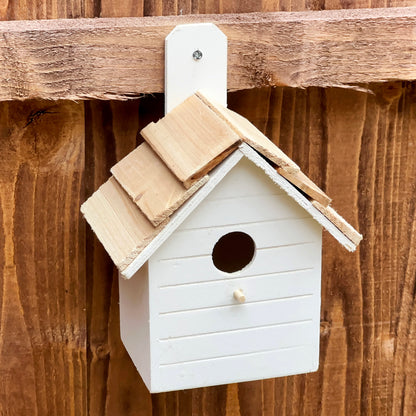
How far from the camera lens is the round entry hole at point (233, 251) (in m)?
1.20

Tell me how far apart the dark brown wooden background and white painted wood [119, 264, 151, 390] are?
5 cm

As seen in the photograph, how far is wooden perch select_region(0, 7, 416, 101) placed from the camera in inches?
42.5

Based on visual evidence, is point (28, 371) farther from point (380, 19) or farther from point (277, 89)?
point (380, 19)

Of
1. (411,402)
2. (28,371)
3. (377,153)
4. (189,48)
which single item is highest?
(189,48)

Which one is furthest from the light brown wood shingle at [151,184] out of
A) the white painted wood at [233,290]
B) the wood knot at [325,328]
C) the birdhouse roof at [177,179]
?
the wood knot at [325,328]

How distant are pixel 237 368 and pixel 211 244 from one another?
163 millimetres

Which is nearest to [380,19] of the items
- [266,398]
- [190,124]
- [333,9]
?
[333,9]

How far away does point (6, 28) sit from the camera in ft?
3.51

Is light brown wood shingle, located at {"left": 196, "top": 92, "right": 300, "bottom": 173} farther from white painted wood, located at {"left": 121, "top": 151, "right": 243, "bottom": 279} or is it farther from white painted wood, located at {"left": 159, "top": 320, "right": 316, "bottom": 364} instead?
white painted wood, located at {"left": 159, "top": 320, "right": 316, "bottom": 364}

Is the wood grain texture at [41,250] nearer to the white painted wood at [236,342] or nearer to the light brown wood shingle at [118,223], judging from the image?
the light brown wood shingle at [118,223]

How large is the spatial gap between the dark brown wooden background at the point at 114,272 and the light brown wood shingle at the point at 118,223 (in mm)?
63

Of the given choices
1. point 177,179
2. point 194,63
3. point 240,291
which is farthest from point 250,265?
point 194,63

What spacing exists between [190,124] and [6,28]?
0.81ft

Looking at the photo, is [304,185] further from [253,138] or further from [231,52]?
[231,52]
